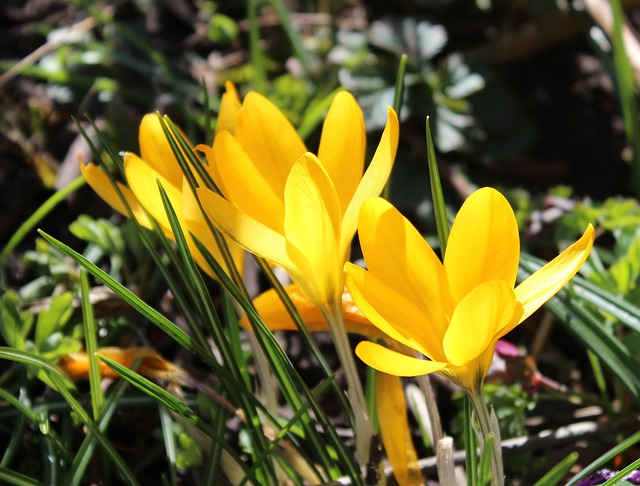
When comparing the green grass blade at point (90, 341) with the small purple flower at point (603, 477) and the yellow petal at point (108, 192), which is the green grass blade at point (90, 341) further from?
the small purple flower at point (603, 477)

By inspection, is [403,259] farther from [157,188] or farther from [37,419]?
[37,419]

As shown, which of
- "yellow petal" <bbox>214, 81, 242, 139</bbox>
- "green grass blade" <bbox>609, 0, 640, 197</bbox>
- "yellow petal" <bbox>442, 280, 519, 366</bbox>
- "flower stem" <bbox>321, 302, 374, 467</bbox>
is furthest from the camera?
"green grass blade" <bbox>609, 0, 640, 197</bbox>

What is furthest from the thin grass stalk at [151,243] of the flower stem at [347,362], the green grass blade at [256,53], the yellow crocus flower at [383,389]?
the green grass blade at [256,53]

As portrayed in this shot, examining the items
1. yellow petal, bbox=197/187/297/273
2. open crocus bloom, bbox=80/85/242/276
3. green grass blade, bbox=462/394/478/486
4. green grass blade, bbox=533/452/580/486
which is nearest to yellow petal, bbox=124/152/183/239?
open crocus bloom, bbox=80/85/242/276

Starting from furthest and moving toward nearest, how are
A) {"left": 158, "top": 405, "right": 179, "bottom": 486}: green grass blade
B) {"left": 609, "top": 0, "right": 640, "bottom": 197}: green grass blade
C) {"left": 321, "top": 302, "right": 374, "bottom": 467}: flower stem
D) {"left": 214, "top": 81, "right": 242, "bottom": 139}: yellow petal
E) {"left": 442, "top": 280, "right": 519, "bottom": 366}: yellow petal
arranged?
{"left": 609, "top": 0, "right": 640, "bottom": 197}: green grass blade < {"left": 158, "top": 405, "right": 179, "bottom": 486}: green grass blade < {"left": 214, "top": 81, "right": 242, "bottom": 139}: yellow petal < {"left": 321, "top": 302, "right": 374, "bottom": 467}: flower stem < {"left": 442, "top": 280, "right": 519, "bottom": 366}: yellow petal

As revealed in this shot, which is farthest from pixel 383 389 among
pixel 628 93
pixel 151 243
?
pixel 628 93

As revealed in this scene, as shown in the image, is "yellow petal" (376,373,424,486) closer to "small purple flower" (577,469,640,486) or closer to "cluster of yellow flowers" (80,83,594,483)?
"cluster of yellow flowers" (80,83,594,483)
